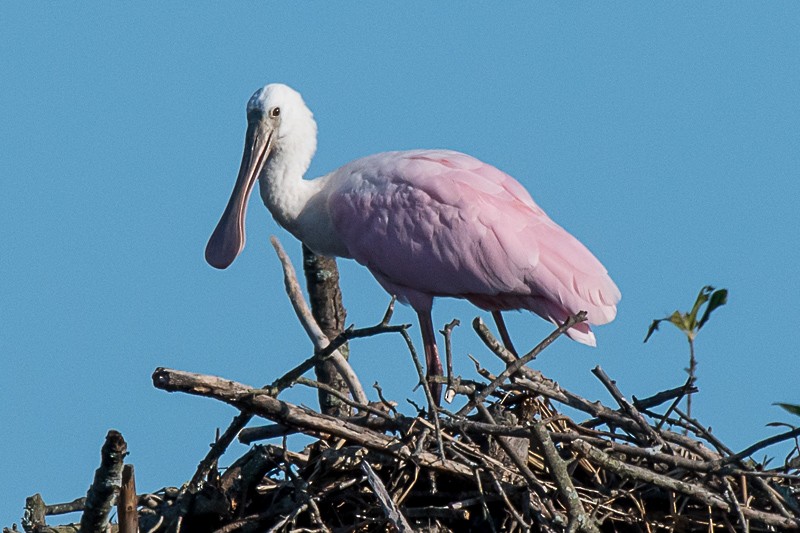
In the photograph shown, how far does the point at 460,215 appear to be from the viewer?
10312 millimetres

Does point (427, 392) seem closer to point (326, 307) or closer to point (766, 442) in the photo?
point (766, 442)

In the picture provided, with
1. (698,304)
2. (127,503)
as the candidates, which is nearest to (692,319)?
(698,304)

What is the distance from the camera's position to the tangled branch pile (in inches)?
290

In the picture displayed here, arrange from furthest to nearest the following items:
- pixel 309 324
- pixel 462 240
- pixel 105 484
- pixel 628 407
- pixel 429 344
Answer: pixel 429 344 < pixel 462 240 < pixel 309 324 < pixel 628 407 < pixel 105 484

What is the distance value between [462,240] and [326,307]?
106 cm

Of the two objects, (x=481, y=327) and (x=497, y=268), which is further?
(x=497, y=268)

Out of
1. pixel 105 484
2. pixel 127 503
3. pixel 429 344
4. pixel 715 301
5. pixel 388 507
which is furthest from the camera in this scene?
pixel 429 344

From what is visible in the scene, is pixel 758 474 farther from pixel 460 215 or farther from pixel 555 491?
pixel 460 215

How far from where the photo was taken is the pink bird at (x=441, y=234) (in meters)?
10.0

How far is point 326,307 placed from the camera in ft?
34.4

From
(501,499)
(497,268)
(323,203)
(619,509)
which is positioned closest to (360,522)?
(501,499)

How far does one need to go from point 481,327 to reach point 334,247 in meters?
3.30

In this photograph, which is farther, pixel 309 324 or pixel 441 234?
pixel 441 234

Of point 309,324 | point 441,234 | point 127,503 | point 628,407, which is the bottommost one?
point 127,503
